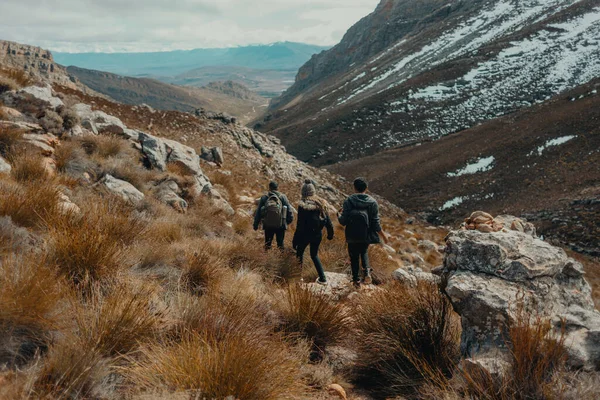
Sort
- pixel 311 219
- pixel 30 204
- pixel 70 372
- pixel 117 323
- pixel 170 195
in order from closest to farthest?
1. pixel 70 372
2. pixel 117 323
3. pixel 30 204
4. pixel 311 219
5. pixel 170 195

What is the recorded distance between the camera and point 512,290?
3064 mm

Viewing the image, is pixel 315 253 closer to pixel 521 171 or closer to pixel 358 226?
pixel 358 226

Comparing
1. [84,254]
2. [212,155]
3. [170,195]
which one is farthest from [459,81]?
[84,254]

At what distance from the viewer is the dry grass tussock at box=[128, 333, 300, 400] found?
2.26 meters

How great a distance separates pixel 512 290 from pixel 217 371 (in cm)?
256

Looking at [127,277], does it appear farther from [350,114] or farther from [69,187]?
[350,114]

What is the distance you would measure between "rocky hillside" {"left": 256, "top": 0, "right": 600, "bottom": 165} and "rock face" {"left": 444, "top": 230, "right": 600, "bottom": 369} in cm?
4525

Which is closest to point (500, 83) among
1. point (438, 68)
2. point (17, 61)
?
point (438, 68)

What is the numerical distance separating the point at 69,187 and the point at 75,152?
1.94 meters

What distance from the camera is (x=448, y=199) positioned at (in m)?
27.6

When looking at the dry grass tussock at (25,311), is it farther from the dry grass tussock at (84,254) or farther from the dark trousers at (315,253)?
the dark trousers at (315,253)

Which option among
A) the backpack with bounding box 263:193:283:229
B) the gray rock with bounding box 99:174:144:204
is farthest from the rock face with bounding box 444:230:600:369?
the gray rock with bounding box 99:174:144:204

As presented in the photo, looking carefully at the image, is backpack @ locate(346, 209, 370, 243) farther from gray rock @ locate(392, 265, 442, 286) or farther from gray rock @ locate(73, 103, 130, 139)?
gray rock @ locate(73, 103, 130, 139)

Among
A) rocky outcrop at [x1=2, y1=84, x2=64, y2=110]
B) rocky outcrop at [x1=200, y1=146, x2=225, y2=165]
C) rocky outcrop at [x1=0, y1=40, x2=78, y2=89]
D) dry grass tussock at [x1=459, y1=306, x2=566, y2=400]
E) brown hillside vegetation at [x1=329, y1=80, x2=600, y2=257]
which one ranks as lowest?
brown hillside vegetation at [x1=329, y1=80, x2=600, y2=257]
